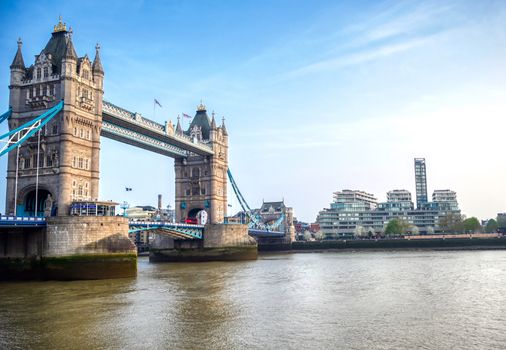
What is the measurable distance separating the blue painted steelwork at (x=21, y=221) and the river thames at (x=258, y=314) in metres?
4.51

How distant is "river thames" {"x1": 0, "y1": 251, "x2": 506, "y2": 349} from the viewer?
1909 cm

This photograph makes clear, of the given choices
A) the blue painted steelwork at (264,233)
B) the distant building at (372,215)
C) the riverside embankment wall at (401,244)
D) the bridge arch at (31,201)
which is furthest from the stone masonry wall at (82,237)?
the distant building at (372,215)

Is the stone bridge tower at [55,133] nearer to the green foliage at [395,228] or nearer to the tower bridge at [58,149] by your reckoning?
the tower bridge at [58,149]

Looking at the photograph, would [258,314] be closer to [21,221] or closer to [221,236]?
[21,221]

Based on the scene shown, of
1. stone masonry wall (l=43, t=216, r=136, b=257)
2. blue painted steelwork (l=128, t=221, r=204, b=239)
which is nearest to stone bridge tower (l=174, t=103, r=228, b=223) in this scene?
blue painted steelwork (l=128, t=221, r=204, b=239)

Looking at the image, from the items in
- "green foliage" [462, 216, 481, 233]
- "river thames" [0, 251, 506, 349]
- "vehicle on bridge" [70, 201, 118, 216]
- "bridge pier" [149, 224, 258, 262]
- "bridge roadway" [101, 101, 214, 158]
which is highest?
"bridge roadway" [101, 101, 214, 158]

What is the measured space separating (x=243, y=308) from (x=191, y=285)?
40.2 feet

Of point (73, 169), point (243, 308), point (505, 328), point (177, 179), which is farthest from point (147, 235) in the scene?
point (505, 328)

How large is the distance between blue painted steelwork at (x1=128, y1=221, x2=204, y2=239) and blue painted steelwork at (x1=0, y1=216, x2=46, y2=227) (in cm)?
1084

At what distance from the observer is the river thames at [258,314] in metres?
19.1

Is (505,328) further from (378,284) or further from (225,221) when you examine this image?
(225,221)

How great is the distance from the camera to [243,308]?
88.3 feet

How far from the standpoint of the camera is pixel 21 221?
129 feet

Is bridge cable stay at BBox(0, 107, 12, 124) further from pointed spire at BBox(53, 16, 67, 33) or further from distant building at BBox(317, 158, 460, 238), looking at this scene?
distant building at BBox(317, 158, 460, 238)
